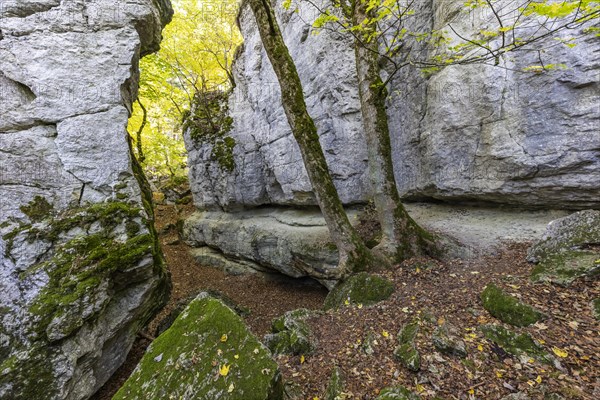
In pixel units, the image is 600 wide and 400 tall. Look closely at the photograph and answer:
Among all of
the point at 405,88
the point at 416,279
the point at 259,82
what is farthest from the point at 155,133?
the point at 416,279

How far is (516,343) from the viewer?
328 cm

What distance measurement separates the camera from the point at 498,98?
19.4 ft

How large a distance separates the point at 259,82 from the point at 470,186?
8807 millimetres

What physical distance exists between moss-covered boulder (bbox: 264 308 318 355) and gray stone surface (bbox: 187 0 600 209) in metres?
4.75

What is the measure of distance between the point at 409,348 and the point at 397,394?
79 centimetres

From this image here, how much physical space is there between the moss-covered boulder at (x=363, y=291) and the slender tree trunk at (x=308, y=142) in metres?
0.46

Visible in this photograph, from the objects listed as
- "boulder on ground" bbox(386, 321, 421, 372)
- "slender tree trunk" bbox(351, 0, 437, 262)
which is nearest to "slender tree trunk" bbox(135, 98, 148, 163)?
"slender tree trunk" bbox(351, 0, 437, 262)

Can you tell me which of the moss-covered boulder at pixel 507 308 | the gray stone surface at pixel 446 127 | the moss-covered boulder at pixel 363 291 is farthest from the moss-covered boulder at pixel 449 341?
the gray stone surface at pixel 446 127

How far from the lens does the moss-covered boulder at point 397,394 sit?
2809 mm

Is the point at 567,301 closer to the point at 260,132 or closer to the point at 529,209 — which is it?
the point at 529,209

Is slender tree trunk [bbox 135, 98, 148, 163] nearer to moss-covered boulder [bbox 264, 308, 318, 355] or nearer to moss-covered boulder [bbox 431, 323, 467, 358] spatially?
moss-covered boulder [bbox 264, 308, 318, 355]

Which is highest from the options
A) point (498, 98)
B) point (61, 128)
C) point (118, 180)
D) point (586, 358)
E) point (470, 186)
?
point (61, 128)

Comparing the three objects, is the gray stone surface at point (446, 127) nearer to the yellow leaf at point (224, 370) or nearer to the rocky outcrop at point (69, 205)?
the rocky outcrop at point (69, 205)

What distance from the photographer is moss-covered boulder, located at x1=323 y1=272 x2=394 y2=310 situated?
16.9 feet
